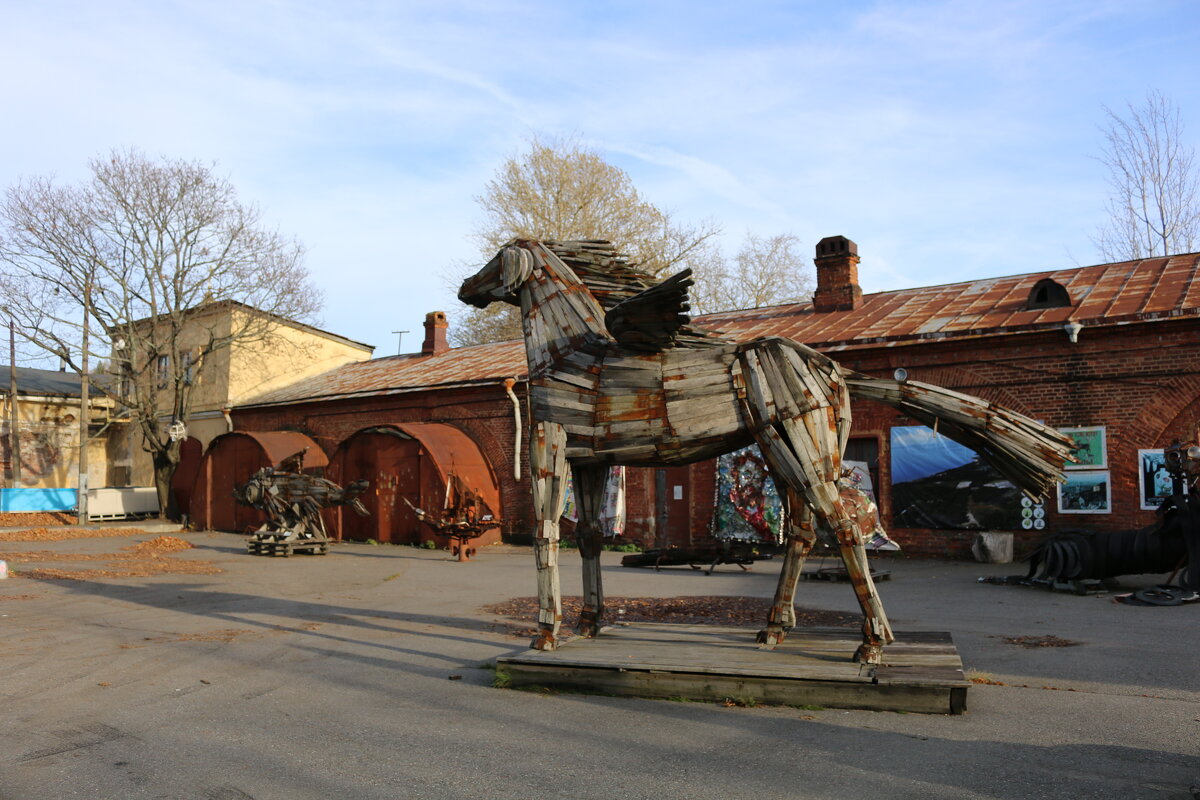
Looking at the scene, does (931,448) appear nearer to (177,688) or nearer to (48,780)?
(177,688)

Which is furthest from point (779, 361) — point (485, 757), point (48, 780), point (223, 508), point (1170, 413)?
point (223, 508)

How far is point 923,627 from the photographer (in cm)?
820

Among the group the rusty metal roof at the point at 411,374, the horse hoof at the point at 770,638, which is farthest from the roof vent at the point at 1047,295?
the horse hoof at the point at 770,638

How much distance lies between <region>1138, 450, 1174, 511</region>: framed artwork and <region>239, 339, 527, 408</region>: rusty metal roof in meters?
12.5

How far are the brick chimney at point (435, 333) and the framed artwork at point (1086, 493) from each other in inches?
725

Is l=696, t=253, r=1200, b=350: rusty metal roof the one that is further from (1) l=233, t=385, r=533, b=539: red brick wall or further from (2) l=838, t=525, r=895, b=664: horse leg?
(2) l=838, t=525, r=895, b=664: horse leg

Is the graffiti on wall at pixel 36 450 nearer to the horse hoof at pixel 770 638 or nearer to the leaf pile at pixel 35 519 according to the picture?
the leaf pile at pixel 35 519

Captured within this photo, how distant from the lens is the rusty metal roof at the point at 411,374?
72.0ft

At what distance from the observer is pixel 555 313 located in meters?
6.55

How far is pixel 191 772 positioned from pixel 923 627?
640 cm

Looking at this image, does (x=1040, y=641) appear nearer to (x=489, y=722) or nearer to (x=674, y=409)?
(x=674, y=409)

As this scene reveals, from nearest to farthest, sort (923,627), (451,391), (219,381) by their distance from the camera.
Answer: (923,627), (451,391), (219,381)

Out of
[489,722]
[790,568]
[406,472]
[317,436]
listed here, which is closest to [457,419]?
[406,472]

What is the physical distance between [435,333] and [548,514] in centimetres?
2184
